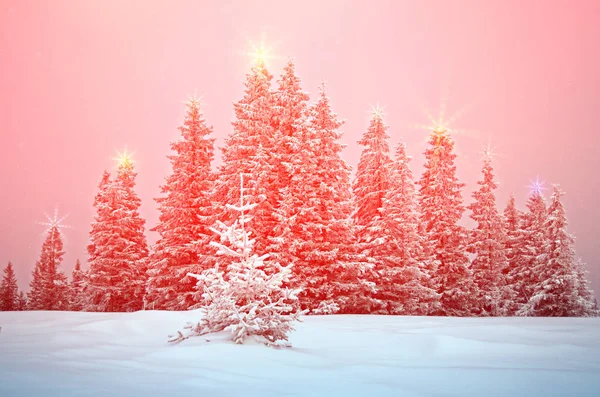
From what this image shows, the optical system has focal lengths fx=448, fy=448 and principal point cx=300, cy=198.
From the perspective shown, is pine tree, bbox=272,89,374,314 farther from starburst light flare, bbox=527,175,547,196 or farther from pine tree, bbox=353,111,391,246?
starburst light flare, bbox=527,175,547,196

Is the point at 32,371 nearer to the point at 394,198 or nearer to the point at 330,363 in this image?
the point at 330,363

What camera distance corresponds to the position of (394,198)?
24.3 m

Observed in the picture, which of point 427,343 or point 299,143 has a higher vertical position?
point 299,143

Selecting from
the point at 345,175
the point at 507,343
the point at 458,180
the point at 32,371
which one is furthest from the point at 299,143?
the point at 32,371

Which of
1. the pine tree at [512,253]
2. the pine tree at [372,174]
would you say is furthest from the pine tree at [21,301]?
the pine tree at [512,253]

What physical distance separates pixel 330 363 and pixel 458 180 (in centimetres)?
2559

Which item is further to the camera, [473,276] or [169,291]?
[473,276]

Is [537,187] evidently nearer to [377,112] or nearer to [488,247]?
[488,247]

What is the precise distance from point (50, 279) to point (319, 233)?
3454 centimetres

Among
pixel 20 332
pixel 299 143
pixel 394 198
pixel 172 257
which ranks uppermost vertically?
pixel 299 143

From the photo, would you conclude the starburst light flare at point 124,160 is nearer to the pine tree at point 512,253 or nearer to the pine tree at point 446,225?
the pine tree at point 446,225

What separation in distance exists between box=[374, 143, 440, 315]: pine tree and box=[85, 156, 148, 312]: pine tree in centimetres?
1451

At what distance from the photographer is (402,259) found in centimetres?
2330

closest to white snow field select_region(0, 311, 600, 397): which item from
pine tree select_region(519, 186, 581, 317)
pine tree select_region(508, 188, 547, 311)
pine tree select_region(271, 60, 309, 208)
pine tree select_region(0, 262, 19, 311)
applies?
pine tree select_region(271, 60, 309, 208)
